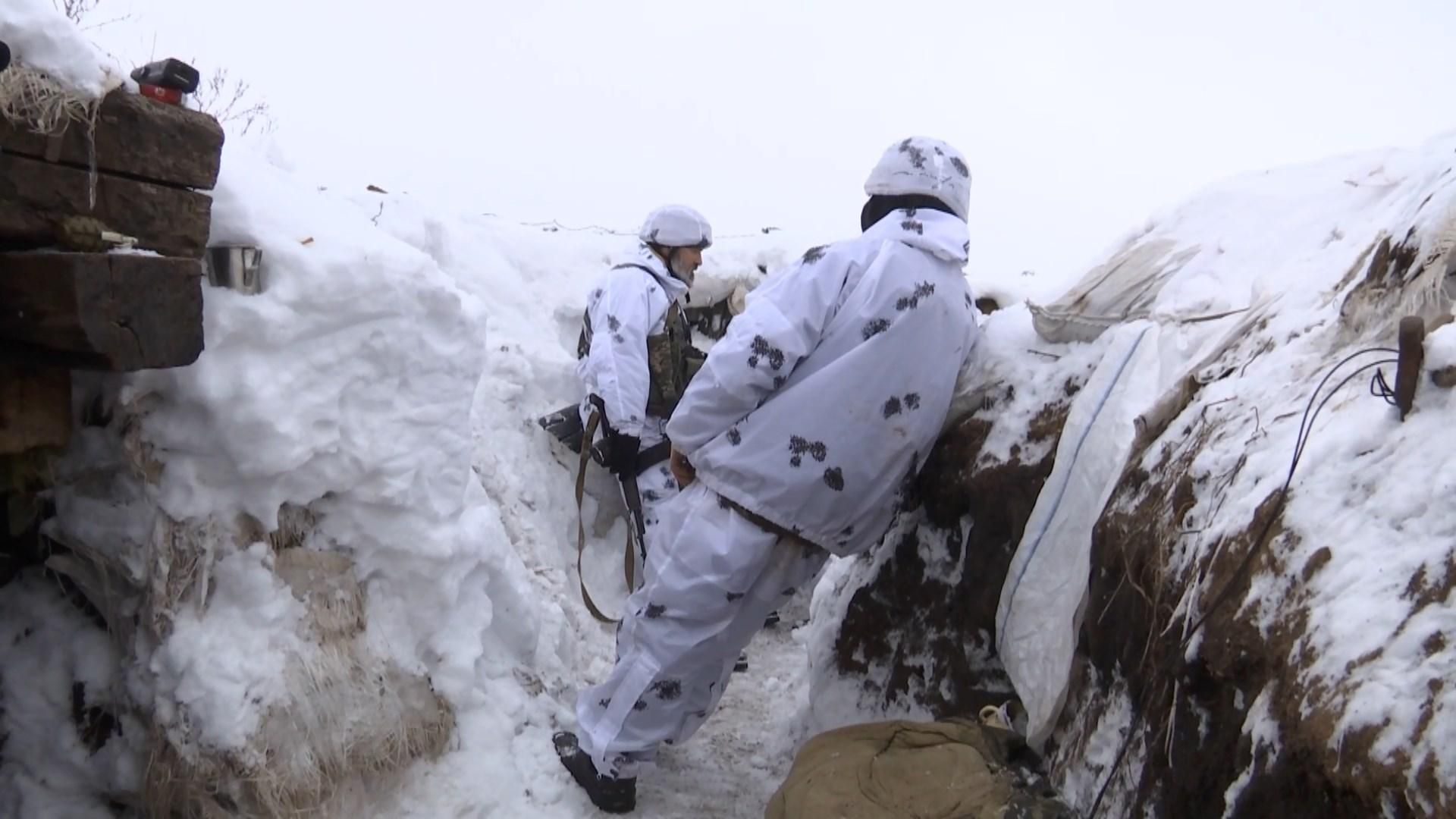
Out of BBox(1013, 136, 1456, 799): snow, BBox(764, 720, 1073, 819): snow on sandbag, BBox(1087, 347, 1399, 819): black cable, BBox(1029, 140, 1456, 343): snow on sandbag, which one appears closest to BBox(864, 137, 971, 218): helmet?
BBox(1029, 140, 1456, 343): snow on sandbag

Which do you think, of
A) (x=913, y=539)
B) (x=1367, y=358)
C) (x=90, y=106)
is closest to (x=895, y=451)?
(x=913, y=539)

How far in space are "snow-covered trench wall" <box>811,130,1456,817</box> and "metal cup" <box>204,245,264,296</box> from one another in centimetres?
183

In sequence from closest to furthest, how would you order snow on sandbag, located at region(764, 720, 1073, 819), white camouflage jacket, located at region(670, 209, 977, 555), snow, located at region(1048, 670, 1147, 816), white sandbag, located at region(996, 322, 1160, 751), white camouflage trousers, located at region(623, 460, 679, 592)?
snow, located at region(1048, 670, 1147, 816) < snow on sandbag, located at region(764, 720, 1073, 819) < white sandbag, located at region(996, 322, 1160, 751) < white camouflage jacket, located at region(670, 209, 977, 555) < white camouflage trousers, located at region(623, 460, 679, 592)

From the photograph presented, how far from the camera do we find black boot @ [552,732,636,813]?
2896 mm

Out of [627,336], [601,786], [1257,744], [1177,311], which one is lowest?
[601,786]

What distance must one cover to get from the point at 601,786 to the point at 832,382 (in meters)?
1.28

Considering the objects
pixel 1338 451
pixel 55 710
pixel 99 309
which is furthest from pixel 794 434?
pixel 55 710

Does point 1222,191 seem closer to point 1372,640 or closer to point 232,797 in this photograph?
point 1372,640

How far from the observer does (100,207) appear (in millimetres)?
2211

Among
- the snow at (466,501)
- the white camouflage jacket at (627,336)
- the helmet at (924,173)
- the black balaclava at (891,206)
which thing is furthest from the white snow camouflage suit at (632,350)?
the helmet at (924,173)

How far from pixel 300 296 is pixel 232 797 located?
118cm

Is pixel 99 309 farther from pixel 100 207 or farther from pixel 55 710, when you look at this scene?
pixel 55 710

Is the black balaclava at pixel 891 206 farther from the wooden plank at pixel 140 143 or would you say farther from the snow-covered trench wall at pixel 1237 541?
the wooden plank at pixel 140 143

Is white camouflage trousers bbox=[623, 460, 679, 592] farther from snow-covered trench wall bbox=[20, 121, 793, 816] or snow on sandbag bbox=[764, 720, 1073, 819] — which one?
snow on sandbag bbox=[764, 720, 1073, 819]
